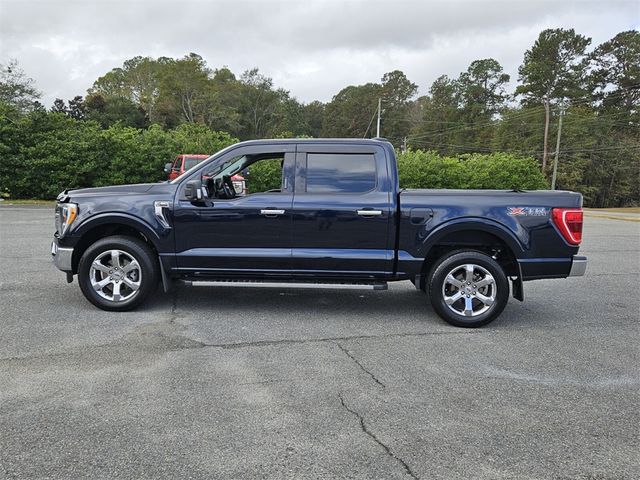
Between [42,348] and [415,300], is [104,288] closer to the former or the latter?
[42,348]

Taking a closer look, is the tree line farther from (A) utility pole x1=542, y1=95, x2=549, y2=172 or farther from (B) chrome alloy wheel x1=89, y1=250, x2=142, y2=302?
(B) chrome alloy wheel x1=89, y1=250, x2=142, y2=302

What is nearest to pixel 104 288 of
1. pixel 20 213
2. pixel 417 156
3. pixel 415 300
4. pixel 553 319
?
pixel 415 300

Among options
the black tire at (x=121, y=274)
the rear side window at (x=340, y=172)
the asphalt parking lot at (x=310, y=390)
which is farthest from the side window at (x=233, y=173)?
the asphalt parking lot at (x=310, y=390)

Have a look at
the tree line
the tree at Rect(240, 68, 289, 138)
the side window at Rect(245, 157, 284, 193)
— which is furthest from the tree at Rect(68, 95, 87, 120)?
the side window at Rect(245, 157, 284, 193)

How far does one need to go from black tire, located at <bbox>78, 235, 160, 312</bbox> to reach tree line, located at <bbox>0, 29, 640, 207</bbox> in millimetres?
17035

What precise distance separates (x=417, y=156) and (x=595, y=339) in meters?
21.1

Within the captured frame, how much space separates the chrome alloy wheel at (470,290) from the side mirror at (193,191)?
2.82m

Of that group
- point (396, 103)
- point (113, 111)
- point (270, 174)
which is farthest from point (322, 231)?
point (396, 103)

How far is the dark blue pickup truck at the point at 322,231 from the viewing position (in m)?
5.30

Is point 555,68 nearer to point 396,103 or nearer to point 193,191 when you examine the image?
point 396,103

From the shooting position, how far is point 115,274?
5570mm

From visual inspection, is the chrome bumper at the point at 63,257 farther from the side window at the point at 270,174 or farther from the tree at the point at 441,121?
the tree at the point at 441,121

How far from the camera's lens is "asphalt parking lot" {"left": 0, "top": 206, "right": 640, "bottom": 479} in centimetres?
280

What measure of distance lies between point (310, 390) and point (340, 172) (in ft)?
8.64
